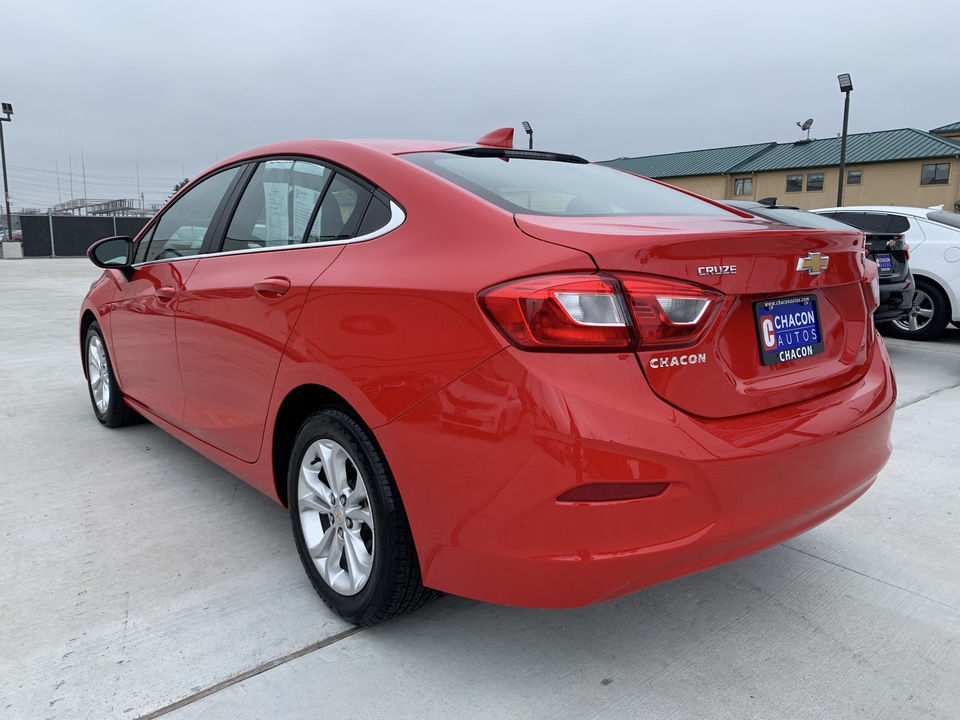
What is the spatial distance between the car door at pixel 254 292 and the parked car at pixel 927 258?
22.5 feet

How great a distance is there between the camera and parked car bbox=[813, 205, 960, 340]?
24.9ft

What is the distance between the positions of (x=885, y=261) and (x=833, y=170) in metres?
39.7

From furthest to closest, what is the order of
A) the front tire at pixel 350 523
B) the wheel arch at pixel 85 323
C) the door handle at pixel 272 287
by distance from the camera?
1. the wheel arch at pixel 85 323
2. the door handle at pixel 272 287
3. the front tire at pixel 350 523

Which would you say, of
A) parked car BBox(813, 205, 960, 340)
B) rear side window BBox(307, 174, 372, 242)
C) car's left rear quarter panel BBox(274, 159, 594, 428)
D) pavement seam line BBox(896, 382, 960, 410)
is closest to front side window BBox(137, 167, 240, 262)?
rear side window BBox(307, 174, 372, 242)

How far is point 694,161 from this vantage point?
5006cm

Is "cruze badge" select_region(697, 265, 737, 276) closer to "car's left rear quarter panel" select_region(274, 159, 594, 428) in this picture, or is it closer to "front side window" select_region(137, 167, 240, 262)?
"car's left rear quarter panel" select_region(274, 159, 594, 428)

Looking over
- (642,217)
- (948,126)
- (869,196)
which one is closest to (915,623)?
(642,217)

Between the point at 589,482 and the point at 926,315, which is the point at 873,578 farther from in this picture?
the point at 926,315

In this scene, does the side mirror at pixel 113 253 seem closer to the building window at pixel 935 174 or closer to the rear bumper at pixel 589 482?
the rear bumper at pixel 589 482

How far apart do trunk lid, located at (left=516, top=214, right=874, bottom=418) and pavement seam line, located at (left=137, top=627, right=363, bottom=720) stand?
4.10 feet

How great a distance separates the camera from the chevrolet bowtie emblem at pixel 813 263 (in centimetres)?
195

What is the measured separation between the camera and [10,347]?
7.08 m

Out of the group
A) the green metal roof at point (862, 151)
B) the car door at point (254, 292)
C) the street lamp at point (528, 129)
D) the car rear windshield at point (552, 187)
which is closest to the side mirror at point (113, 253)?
the car door at point (254, 292)

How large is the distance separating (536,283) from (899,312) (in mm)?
6492
